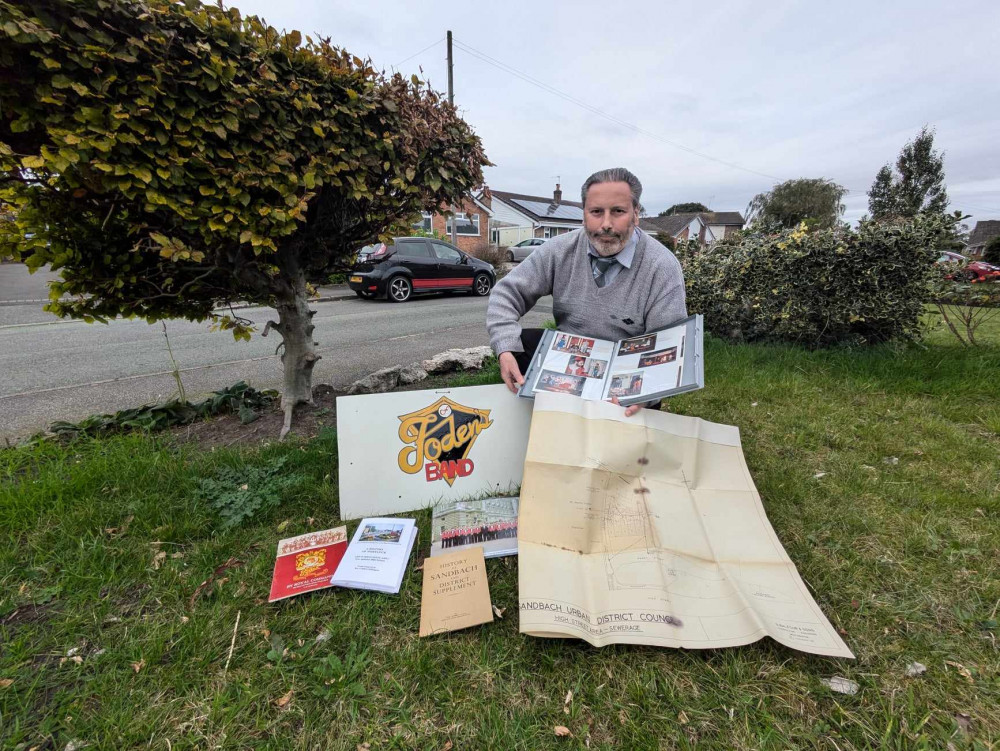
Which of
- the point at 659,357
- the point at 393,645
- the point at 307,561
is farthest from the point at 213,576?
the point at 659,357

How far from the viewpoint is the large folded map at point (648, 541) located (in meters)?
1.30

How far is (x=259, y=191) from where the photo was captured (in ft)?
7.04

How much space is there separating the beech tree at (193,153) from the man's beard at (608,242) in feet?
3.71

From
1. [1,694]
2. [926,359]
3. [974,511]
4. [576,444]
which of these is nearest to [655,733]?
[576,444]

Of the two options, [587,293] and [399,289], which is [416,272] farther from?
[587,293]

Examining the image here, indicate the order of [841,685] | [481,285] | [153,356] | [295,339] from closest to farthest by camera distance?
[841,685] < [295,339] < [153,356] < [481,285]

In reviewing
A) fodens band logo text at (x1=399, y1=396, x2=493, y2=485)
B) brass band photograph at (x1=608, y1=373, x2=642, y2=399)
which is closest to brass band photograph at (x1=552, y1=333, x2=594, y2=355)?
brass band photograph at (x1=608, y1=373, x2=642, y2=399)

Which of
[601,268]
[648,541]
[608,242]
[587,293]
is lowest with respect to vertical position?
[648,541]

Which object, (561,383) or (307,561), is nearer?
(307,561)

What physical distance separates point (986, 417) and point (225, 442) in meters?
5.11

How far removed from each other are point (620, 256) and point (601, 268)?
11 centimetres

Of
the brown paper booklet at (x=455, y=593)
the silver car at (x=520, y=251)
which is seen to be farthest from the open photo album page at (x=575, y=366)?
the silver car at (x=520, y=251)

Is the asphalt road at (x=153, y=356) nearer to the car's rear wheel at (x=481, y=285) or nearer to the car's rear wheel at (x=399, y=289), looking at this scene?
the car's rear wheel at (x=399, y=289)

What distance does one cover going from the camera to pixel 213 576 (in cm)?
163
